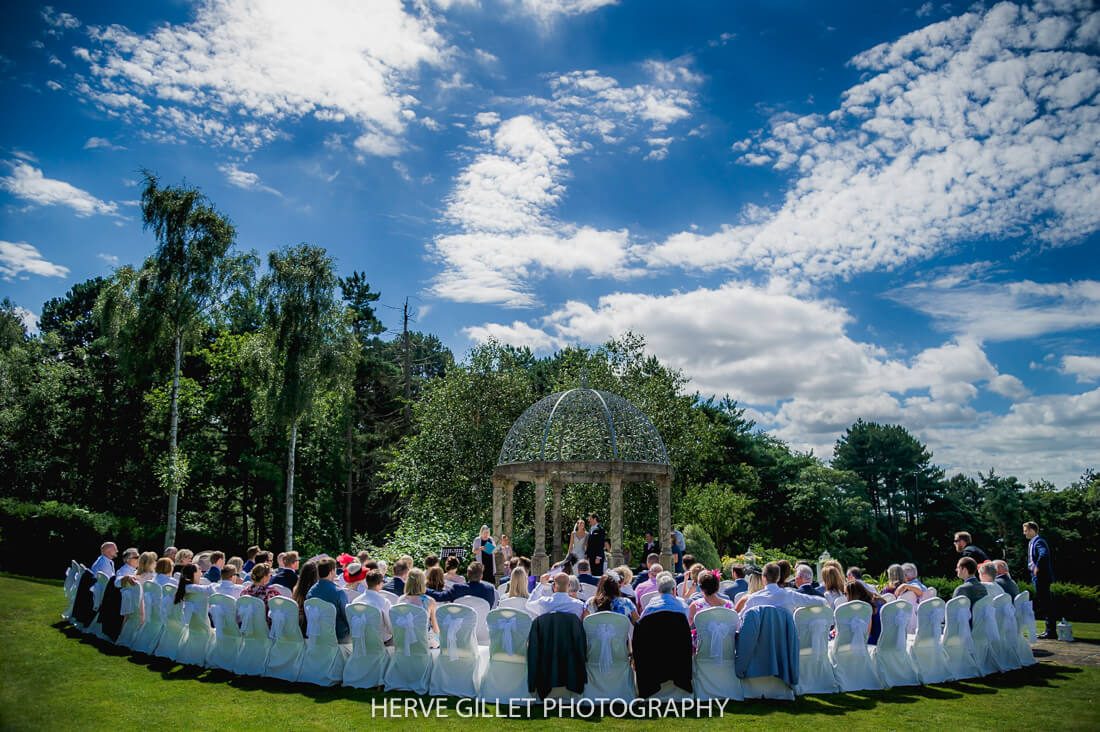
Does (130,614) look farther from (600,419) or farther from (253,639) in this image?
(600,419)

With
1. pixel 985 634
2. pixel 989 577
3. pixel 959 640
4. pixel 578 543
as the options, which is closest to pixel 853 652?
pixel 959 640

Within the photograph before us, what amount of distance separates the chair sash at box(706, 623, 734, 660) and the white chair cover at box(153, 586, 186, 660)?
6.57 m

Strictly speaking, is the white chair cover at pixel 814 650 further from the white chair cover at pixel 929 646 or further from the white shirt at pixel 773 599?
the white chair cover at pixel 929 646

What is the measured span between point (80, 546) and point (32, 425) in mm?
12286

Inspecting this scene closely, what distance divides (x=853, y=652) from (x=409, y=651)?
15.9 feet

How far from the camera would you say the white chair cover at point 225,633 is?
8195 mm

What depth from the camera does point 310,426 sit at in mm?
30812

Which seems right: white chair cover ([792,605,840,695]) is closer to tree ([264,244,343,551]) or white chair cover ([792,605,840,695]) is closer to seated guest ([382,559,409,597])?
seated guest ([382,559,409,597])

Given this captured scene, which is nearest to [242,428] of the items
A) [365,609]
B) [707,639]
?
[365,609]

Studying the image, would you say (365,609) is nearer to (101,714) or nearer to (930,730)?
(101,714)

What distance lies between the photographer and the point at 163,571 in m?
9.76

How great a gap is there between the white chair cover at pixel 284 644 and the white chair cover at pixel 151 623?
7.37 ft

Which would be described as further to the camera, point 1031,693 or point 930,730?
point 1031,693

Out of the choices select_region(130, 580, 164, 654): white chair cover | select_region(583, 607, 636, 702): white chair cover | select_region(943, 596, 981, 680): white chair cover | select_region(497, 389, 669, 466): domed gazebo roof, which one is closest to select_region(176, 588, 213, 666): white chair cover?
select_region(130, 580, 164, 654): white chair cover
